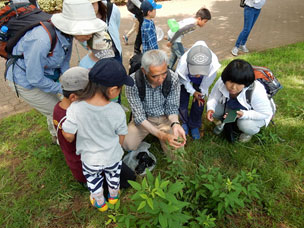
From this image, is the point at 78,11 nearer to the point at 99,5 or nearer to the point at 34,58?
the point at 34,58

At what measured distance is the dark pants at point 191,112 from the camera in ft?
10.1

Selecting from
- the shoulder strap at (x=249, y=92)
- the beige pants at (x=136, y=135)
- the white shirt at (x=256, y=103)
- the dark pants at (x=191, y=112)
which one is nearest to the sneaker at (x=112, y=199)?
the beige pants at (x=136, y=135)

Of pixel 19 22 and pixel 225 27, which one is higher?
pixel 19 22

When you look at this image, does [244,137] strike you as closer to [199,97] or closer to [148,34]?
[199,97]

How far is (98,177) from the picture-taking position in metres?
2.10

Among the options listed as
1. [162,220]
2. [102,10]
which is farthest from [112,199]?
[102,10]

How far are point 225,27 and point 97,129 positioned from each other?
6.84 metres

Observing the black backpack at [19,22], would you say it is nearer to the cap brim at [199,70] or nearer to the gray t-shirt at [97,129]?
the gray t-shirt at [97,129]

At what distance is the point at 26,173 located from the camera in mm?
2695

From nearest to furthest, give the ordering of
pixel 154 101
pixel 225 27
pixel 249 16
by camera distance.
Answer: pixel 154 101, pixel 249 16, pixel 225 27

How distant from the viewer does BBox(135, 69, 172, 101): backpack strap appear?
8.04ft

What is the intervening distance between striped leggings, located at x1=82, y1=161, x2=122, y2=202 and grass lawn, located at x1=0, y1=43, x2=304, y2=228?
0.93 feet

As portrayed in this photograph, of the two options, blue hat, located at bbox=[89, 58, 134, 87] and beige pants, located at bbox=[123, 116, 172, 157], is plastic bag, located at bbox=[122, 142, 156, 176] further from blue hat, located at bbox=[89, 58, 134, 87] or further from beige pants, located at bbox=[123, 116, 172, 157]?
blue hat, located at bbox=[89, 58, 134, 87]

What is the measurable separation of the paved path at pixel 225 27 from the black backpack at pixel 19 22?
2.11 meters
